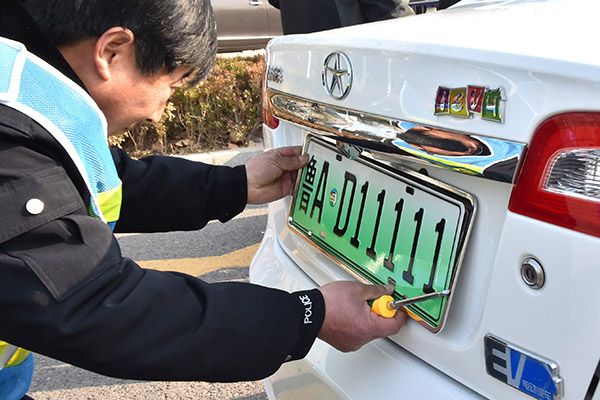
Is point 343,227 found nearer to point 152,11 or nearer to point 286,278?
point 286,278

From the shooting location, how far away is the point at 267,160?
6.42 feet

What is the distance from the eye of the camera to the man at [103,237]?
1.10 m

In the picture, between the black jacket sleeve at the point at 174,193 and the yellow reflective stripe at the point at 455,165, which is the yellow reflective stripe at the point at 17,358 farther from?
the yellow reflective stripe at the point at 455,165

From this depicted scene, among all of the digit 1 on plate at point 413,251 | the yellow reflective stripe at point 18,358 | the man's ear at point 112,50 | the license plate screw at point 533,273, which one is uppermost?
the man's ear at point 112,50

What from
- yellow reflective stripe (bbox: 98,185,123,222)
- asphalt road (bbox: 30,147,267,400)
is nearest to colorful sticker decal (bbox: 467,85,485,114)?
yellow reflective stripe (bbox: 98,185,123,222)

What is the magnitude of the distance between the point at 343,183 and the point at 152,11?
25.5 inches

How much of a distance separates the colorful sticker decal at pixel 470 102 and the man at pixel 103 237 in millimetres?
461

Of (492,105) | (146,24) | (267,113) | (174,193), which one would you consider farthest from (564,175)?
(174,193)

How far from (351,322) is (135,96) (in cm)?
65

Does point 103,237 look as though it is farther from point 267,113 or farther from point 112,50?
point 267,113

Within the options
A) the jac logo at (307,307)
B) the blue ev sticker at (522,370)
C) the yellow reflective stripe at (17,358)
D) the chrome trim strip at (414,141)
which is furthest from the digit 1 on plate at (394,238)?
the yellow reflective stripe at (17,358)

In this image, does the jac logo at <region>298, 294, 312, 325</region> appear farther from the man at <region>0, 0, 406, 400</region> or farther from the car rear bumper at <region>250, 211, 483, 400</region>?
the car rear bumper at <region>250, 211, 483, 400</region>

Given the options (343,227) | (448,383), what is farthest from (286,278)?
(448,383)

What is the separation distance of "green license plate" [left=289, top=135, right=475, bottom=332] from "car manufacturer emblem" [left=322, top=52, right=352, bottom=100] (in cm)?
17
